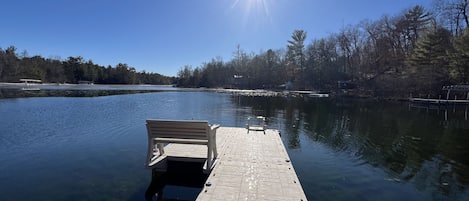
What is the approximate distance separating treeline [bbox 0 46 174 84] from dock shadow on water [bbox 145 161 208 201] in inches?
2961

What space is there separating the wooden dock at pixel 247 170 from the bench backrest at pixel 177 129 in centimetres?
71

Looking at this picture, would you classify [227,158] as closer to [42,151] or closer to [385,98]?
[42,151]

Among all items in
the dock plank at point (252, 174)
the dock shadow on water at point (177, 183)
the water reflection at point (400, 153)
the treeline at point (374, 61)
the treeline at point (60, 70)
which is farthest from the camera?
the treeline at point (60, 70)

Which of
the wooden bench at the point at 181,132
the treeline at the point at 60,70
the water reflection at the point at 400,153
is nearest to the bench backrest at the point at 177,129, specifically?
the wooden bench at the point at 181,132

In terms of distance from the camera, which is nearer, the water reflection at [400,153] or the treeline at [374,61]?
the water reflection at [400,153]

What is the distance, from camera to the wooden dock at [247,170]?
143 inches

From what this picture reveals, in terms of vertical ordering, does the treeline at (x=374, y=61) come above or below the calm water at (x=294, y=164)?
above

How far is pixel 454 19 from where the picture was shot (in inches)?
1296

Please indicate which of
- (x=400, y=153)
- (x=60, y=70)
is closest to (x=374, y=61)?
(x=400, y=153)

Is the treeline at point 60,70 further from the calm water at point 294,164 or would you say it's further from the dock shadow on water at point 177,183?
the dock shadow on water at point 177,183

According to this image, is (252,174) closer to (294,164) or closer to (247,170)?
(247,170)

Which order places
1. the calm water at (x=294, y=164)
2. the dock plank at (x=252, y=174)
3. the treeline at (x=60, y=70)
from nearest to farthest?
the dock plank at (x=252, y=174)
the calm water at (x=294, y=164)
the treeline at (x=60, y=70)

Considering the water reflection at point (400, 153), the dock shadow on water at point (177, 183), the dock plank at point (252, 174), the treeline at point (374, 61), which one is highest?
the treeline at point (374, 61)

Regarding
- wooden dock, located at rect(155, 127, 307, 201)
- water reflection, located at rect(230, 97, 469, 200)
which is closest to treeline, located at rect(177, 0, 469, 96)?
water reflection, located at rect(230, 97, 469, 200)
